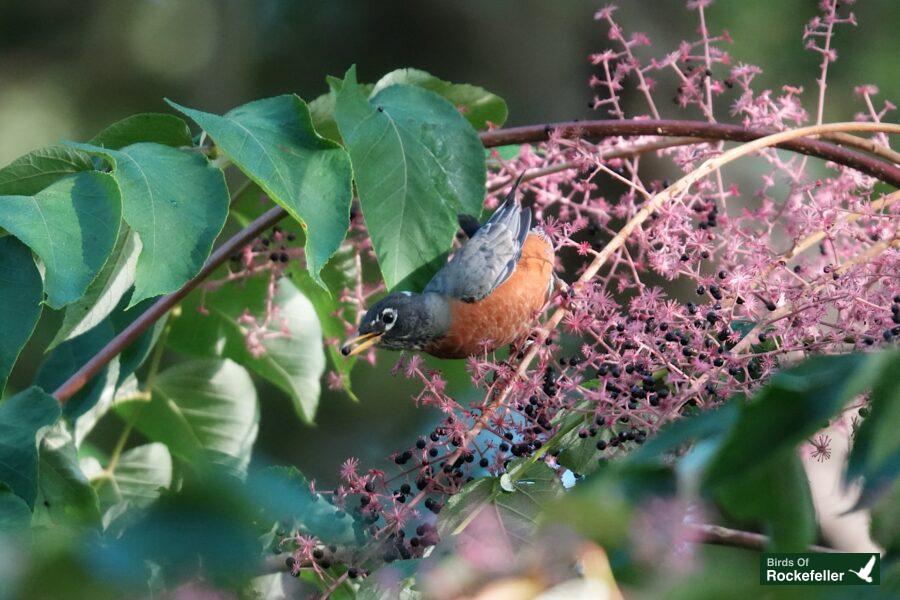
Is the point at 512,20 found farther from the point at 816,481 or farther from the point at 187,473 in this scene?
the point at 187,473

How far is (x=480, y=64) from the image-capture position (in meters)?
5.09

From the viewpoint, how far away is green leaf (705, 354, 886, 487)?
0.58 m

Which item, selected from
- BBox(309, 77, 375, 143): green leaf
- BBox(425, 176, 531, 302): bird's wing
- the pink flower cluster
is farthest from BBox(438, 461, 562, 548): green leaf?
BBox(425, 176, 531, 302): bird's wing

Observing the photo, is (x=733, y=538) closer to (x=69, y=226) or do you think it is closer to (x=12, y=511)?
(x=12, y=511)

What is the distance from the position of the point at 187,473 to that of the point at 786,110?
4.23 feet

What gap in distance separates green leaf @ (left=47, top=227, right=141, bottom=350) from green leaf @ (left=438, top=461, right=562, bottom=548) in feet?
2.16

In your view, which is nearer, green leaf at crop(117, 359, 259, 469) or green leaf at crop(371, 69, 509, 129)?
green leaf at crop(371, 69, 509, 129)

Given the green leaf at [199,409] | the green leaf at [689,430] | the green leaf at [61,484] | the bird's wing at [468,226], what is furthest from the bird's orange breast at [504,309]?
the green leaf at [689,430]

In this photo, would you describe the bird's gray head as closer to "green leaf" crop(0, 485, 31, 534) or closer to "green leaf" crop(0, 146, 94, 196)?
"green leaf" crop(0, 146, 94, 196)

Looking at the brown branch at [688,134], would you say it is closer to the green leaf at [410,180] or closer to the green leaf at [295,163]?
the green leaf at [410,180]

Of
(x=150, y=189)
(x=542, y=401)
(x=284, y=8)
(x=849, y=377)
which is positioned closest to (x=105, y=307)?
(x=150, y=189)

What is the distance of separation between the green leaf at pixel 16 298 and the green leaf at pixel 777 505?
0.96 m

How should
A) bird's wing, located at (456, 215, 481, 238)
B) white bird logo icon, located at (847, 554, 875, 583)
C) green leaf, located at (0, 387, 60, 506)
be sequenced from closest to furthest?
white bird logo icon, located at (847, 554, 875, 583) → green leaf, located at (0, 387, 60, 506) → bird's wing, located at (456, 215, 481, 238)

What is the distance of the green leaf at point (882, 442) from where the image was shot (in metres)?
0.58
